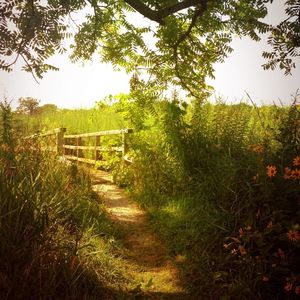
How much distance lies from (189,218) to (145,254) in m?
0.90

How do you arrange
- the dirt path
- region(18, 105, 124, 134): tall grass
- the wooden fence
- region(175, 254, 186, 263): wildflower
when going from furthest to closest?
region(18, 105, 124, 134): tall grass, the wooden fence, region(175, 254, 186, 263): wildflower, the dirt path

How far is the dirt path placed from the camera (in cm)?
361

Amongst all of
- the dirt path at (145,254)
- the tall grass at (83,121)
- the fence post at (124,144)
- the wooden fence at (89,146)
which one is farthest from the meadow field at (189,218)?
the tall grass at (83,121)

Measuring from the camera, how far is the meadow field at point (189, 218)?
2.96 meters

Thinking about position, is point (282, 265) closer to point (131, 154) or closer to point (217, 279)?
point (217, 279)

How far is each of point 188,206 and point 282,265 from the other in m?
2.31

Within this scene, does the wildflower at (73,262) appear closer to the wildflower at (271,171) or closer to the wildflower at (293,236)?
the wildflower at (293,236)

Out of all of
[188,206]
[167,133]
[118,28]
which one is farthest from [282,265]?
[118,28]

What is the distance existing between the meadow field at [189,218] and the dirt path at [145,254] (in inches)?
5.7

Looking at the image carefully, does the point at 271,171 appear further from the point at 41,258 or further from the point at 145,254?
the point at 41,258

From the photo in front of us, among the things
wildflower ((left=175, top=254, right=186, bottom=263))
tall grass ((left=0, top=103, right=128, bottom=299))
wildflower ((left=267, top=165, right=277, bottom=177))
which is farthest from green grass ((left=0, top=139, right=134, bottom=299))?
wildflower ((left=267, top=165, right=277, bottom=177))

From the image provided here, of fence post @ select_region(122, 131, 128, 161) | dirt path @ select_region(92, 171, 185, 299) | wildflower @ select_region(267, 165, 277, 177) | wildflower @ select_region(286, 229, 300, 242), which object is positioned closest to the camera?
wildflower @ select_region(286, 229, 300, 242)

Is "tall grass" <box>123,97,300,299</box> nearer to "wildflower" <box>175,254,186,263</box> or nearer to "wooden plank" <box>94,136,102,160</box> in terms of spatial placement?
"wildflower" <box>175,254,186,263</box>

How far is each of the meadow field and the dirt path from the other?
15 cm
